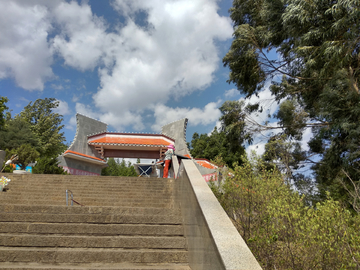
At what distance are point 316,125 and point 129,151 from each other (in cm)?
1224

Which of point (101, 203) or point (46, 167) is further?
point (46, 167)

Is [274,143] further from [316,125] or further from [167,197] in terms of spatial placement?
[167,197]

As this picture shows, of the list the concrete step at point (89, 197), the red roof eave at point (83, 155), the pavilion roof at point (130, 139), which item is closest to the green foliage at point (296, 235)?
the concrete step at point (89, 197)

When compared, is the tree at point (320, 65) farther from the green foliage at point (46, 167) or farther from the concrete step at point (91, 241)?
the green foliage at point (46, 167)

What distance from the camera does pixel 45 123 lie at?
1075 inches

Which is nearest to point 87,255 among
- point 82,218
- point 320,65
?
point 82,218

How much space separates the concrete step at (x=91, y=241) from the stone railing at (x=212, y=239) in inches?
14.0

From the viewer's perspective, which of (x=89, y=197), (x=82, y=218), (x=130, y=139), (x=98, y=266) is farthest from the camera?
(x=130, y=139)

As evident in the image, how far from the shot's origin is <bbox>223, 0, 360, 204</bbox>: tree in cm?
639

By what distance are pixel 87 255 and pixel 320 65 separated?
25.5ft

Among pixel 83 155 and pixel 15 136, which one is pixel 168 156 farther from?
pixel 15 136

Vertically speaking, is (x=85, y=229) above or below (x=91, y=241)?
above

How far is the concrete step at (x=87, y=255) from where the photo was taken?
3.17 m

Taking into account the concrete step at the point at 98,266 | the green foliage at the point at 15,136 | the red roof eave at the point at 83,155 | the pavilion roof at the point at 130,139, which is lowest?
the concrete step at the point at 98,266
